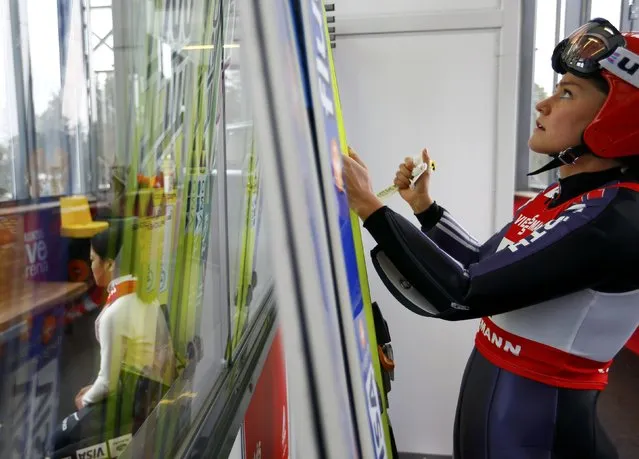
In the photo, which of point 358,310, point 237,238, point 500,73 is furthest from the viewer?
point 500,73

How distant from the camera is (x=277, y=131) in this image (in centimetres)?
33

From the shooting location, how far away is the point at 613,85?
1016 mm

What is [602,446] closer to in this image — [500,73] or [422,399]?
[422,399]

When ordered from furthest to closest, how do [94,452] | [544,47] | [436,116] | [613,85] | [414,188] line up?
1. [544,47]
2. [436,116]
3. [414,188]
4. [613,85]
5. [94,452]

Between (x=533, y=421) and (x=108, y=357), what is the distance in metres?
0.88

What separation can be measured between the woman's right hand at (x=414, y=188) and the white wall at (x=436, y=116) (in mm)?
901

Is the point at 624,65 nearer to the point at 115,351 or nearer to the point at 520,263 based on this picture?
the point at 520,263

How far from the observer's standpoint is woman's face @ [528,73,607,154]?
1.07 meters

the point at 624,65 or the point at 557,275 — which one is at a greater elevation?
the point at 624,65

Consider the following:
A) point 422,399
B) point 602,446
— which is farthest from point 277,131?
point 422,399

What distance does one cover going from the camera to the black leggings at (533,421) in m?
1.12

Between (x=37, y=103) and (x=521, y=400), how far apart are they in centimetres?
110

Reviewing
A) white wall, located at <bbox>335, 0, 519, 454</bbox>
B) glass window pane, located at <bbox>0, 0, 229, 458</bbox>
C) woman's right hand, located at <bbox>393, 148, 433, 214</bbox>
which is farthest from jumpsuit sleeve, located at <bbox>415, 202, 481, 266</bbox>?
white wall, located at <bbox>335, 0, 519, 454</bbox>

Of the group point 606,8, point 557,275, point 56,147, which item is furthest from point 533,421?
point 606,8
